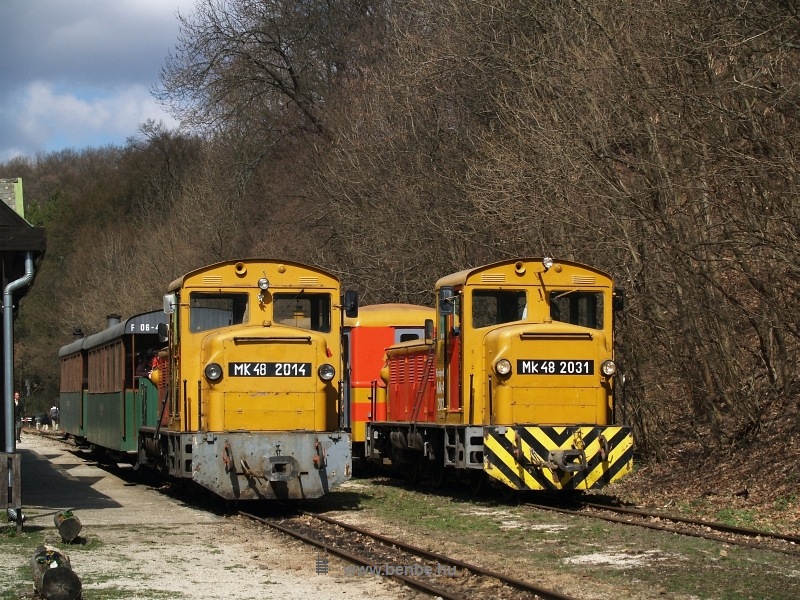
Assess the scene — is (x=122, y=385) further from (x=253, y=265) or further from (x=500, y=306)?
(x=500, y=306)

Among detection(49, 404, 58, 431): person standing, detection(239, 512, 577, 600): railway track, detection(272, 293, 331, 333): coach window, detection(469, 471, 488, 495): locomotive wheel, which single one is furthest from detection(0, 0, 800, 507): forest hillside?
detection(49, 404, 58, 431): person standing

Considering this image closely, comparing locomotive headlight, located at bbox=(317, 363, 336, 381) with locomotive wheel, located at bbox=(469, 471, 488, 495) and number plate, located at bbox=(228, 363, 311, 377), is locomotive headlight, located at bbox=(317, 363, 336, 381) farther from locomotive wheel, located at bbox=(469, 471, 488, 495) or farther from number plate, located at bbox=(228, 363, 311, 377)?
locomotive wheel, located at bbox=(469, 471, 488, 495)

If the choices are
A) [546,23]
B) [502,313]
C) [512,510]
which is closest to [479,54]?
[546,23]

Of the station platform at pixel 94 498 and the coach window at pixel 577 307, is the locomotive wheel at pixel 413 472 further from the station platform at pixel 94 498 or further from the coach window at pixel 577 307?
the coach window at pixel 577 307

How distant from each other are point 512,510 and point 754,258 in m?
4.61

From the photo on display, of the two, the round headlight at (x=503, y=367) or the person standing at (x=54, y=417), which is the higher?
the round headlight at (x=503, y=367)

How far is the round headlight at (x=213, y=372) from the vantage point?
49.7ft

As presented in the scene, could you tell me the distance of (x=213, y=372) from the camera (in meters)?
15.1

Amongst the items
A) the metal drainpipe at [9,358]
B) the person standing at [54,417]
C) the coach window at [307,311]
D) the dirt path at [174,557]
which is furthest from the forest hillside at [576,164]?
the person standing at [54,417]

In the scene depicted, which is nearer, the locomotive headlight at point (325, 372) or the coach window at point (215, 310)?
the locomotive headlight at point (325, 372)

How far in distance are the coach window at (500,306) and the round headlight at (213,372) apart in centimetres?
363

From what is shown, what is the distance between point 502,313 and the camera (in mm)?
16219

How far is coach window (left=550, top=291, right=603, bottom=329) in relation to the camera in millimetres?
16141

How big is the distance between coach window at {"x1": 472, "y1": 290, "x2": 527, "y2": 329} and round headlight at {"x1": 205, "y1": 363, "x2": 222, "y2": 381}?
363 cm
